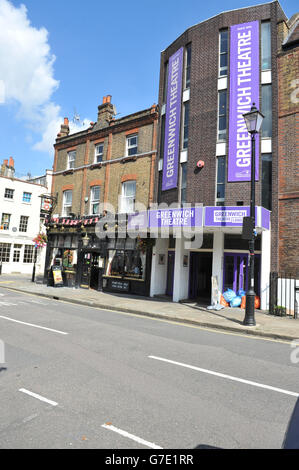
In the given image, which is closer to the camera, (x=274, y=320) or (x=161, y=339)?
(x=161, y=339)

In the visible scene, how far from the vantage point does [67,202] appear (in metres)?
24.0

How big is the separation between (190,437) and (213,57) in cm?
1787

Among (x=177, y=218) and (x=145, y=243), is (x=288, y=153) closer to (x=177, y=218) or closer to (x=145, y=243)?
(x=177, y=218)

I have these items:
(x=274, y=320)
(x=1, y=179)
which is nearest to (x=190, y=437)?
(x=274, y=320)

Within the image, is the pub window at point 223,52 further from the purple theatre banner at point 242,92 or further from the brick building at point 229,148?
the purple theatre banner at point 242,92

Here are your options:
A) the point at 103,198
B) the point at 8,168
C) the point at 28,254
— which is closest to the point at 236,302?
the point at 103,198

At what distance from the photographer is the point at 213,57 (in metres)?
16.5

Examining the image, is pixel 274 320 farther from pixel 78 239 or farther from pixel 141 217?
pixel 78 239

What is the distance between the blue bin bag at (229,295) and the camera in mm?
14379

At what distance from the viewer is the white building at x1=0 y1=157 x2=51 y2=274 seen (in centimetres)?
3322

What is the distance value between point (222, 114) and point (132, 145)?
256 inches

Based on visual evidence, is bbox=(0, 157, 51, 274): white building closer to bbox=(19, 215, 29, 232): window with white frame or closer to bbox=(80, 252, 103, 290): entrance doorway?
bbox=(19, 215, 29, 232): window with white frame

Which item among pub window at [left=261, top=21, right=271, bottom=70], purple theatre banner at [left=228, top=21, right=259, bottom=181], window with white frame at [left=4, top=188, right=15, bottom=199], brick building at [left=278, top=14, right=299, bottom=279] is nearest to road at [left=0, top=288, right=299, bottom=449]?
brick building at [left=278, top=14, right=299, bottom=279]

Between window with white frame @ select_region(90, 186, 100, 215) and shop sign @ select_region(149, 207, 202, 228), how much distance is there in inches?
294
